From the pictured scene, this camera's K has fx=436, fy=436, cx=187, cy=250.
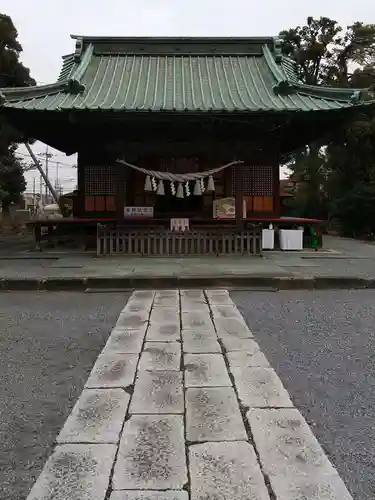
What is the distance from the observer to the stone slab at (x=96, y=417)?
235cm

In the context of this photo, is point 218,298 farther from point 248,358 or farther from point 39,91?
point 39,91

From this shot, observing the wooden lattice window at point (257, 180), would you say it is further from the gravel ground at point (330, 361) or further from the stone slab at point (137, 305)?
the stone slab at point (137, 305)

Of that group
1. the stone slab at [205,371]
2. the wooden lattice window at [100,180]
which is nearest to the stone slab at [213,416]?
the stone slab at [205,371]

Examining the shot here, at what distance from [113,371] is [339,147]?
21010 millimetres

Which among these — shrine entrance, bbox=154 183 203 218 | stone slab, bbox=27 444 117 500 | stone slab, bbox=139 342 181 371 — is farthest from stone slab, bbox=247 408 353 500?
shrine entrance, bbox=154 183 203 218

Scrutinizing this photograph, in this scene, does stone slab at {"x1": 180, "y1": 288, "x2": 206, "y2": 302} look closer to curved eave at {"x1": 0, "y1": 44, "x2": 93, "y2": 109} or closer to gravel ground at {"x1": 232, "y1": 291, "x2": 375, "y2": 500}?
gravel ground at {"x1": 232, "y1": 291, "x2": 375, "y2": 500}

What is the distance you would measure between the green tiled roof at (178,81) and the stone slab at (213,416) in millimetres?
7663

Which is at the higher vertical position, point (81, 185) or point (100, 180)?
point (100, 180)

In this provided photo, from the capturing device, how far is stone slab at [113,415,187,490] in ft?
6.42

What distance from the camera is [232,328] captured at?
4586 mm

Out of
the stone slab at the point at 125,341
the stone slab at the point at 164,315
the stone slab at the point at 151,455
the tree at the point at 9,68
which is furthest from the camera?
the tree at the point at 9,68

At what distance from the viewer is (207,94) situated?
1120 centimetres

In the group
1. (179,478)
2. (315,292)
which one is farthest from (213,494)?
(315,292)

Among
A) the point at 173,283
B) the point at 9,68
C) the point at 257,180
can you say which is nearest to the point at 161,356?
the point at 173,283
